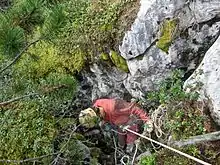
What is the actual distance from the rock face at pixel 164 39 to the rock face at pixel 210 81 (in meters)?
0.50

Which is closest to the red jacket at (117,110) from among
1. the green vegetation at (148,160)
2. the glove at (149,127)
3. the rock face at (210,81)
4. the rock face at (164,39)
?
the rock face at (164,39)

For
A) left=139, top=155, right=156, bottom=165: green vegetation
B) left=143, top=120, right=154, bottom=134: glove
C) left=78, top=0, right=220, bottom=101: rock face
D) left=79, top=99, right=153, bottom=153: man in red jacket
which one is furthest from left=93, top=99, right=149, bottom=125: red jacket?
left=139, top=155, right=156, bottom=165: green vegetation

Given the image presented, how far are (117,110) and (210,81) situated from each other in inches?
44.1

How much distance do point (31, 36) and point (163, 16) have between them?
1523 mm

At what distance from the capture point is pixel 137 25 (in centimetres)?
452

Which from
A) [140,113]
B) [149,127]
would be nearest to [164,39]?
[140,113]

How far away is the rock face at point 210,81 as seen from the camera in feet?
11.0

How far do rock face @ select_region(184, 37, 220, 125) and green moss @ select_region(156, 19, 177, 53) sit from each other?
2.03 ft

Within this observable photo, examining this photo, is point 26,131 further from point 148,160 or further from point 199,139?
point 199,139

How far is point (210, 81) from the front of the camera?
353cm

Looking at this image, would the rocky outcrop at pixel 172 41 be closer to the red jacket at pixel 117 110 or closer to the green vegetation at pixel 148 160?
the red jacket at pixel 117 110

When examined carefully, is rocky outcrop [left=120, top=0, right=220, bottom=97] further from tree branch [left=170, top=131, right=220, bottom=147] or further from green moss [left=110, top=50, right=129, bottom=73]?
tree branch [left=170, top=131, right=220, bottom=147]

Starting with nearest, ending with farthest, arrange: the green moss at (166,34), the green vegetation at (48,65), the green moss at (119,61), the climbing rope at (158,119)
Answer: the green vegetation at (48,65) → the climbing rope at (158,119) → the green moss at (166,34) → the green moss at (119,61)

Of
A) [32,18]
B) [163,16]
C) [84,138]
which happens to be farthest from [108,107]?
[32,18]
